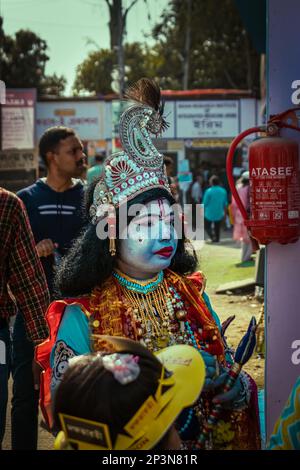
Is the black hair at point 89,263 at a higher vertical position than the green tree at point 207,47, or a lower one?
lower

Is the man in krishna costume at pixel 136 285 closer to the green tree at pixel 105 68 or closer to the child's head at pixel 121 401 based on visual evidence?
the child's head at pixel 121 401

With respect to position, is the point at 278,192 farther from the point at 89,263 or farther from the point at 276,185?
the point at 89,263

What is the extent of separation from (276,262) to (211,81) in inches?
1236

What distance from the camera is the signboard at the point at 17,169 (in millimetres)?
10883

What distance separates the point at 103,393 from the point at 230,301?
7.17 meters

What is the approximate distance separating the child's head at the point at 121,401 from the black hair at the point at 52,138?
2.72 metres

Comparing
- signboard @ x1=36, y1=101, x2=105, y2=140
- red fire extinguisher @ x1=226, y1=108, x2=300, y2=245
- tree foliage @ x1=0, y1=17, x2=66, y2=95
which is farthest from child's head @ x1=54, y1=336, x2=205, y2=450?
tree foliage @ x1=0, y1=17, x2=66, y2=95

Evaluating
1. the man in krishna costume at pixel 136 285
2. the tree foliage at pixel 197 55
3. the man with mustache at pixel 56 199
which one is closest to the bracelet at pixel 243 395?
the man in krishna costume at pixel 136 285

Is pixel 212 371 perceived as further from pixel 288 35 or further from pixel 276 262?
pixel 288 35

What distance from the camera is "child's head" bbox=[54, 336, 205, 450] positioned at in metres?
Result: 1.65

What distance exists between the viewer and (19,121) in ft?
73.0

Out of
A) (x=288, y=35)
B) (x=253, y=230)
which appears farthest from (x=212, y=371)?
(x=288, y=35)

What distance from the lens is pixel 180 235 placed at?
9.67 ft

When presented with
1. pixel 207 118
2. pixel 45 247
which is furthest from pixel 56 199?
pixel 207 118
